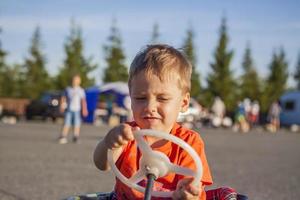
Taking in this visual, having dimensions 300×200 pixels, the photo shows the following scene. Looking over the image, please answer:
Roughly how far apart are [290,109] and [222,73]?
13.6 metres

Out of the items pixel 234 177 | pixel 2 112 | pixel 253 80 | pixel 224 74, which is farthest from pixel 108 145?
pixel 253 80

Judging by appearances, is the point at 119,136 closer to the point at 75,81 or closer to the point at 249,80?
the point at 75,81

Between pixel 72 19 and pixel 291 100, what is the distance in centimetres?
2079

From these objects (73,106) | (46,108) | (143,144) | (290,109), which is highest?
(143,144)

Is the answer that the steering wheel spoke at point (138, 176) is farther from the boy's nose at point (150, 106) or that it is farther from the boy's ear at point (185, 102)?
the boy's ear at point (185, 102)

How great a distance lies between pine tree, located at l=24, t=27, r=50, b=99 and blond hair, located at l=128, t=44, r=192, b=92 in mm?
44457

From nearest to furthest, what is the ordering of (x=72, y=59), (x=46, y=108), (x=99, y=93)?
(x=46, y=108) < (x=99, y=93) < (x=72, y=59)

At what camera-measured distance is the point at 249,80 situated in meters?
52.5

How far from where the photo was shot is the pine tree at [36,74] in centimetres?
4572

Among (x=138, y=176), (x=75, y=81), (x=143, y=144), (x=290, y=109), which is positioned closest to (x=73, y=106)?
(x=75, y=81)

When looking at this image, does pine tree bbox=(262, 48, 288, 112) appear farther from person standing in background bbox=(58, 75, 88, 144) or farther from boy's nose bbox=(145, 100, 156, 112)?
boy's nose bbox=(145, 100, 156, 112)

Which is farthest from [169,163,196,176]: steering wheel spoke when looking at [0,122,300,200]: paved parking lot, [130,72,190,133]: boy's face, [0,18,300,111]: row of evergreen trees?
[0,18,300,111]: row of evergreen trees

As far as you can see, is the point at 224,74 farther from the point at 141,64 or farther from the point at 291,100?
the point at 141,64

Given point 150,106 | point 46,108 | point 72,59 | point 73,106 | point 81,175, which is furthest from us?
point 72,59
